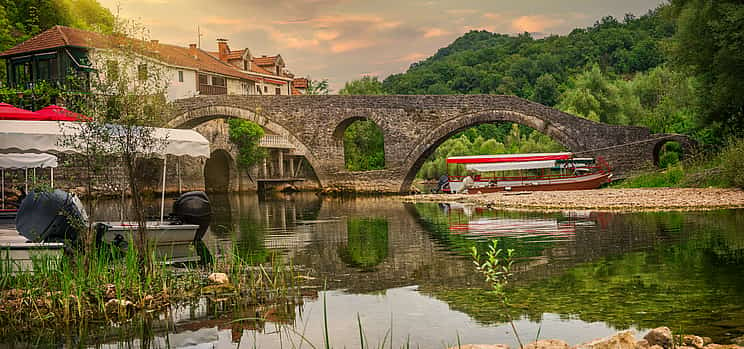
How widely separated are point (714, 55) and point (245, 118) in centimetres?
1865

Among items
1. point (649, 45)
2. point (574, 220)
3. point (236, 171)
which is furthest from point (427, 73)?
point (574, 220)

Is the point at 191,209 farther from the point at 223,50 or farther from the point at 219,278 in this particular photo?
the point at 223,50

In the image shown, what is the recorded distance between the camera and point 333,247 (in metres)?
11.5

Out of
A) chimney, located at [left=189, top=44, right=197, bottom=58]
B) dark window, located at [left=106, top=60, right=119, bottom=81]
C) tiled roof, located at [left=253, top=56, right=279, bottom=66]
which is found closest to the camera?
dark window, located at [left=106, top=60, right=119, bottom=81]

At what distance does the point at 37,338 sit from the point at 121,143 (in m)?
2.43

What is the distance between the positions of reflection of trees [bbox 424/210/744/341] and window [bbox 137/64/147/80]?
3.81 metres

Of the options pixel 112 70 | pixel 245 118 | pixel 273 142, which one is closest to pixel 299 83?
pixel 273 142

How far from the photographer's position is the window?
8263 mm

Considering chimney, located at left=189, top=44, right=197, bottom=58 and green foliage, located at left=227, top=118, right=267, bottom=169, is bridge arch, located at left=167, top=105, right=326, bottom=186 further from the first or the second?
chimney, located at left=189, top=44, right=197, bottom=58

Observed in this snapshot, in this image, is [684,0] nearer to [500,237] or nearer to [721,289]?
[500,237]

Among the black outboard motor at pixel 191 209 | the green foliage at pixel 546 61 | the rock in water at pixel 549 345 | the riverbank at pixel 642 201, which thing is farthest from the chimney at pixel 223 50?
the rock in water at pixel 549 345

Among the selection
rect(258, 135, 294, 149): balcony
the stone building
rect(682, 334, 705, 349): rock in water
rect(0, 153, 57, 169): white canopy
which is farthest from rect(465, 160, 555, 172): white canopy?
rect(682, 334, 705, 349): rock in water

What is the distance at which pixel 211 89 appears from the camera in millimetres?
40656

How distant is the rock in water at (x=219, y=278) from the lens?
7738 millimetres
